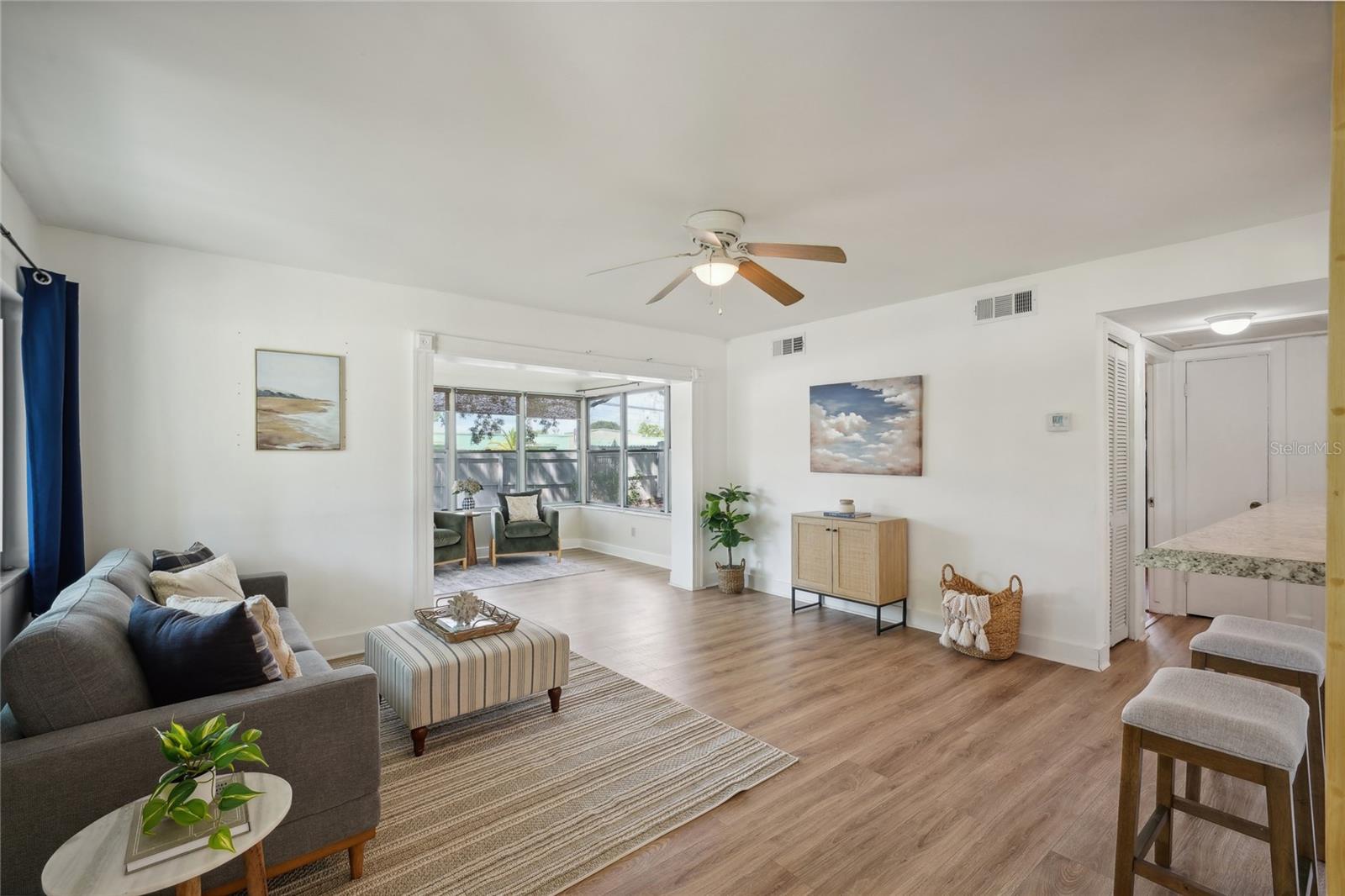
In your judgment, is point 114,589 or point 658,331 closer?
point 114,589

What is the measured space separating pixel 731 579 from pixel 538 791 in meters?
3.60

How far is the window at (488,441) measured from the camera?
26.4 feet

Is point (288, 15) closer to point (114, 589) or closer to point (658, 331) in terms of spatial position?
point (114, 589)

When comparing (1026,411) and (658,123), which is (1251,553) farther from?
(1026,411)

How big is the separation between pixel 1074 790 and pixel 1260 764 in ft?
3.88

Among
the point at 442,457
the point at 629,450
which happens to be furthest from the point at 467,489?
the point at 629,450

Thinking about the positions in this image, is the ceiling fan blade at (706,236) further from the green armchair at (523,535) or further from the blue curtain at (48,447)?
the green armchair at (523,535)

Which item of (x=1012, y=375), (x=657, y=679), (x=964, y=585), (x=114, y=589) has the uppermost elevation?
(x=1012, y=375)

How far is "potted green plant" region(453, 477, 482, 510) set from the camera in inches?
307

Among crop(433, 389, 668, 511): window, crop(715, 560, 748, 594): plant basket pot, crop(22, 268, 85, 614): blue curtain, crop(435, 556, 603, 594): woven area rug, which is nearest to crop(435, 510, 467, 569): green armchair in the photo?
crop(435, 556, 603, 594): woven area rug

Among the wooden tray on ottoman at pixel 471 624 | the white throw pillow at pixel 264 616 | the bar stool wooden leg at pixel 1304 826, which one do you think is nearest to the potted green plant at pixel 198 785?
the white throw pillow at pixel 264 616

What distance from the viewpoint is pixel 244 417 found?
3.75 meters

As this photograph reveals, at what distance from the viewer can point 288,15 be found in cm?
165

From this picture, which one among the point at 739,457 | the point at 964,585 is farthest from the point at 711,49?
the point at 739,457
